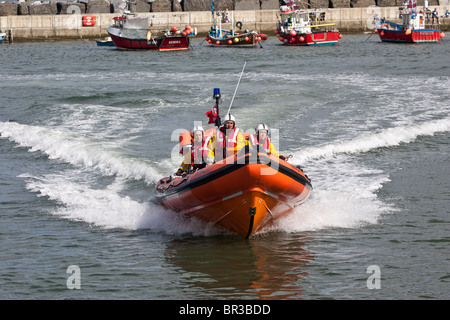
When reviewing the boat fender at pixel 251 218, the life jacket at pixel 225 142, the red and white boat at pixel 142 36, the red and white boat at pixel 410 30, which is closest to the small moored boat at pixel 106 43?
the red and white boat at pixel 142 36

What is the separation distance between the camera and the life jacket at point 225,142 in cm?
848

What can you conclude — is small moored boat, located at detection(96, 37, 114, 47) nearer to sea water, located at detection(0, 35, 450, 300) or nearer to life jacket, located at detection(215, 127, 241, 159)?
sea water, located at detection(0, 35, 450, 300)

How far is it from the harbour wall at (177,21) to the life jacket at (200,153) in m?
46.8

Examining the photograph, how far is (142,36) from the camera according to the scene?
1877 inches

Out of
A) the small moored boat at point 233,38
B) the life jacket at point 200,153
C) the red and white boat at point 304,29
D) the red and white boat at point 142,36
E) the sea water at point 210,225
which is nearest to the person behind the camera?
the sea water at point 210,225

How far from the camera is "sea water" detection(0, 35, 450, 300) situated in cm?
723

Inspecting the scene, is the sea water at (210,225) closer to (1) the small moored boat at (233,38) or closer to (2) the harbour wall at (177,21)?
(1) the small moored boat at (233,38)

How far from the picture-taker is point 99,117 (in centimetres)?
1850

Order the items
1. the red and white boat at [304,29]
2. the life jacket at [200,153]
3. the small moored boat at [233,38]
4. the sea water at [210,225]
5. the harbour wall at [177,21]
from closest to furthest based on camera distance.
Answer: the sea water at [210,225], the life jacket at [200,153], the small moored boat at [233,38], the red and white boat at [304,29], the harbour wall at [177,21]

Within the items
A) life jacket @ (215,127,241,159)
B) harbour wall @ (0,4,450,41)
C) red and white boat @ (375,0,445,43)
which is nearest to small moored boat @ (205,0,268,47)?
harbour wall @ (0,4,450,41)

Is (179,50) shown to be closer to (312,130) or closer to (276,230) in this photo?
(312,130)

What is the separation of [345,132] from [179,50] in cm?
3100
